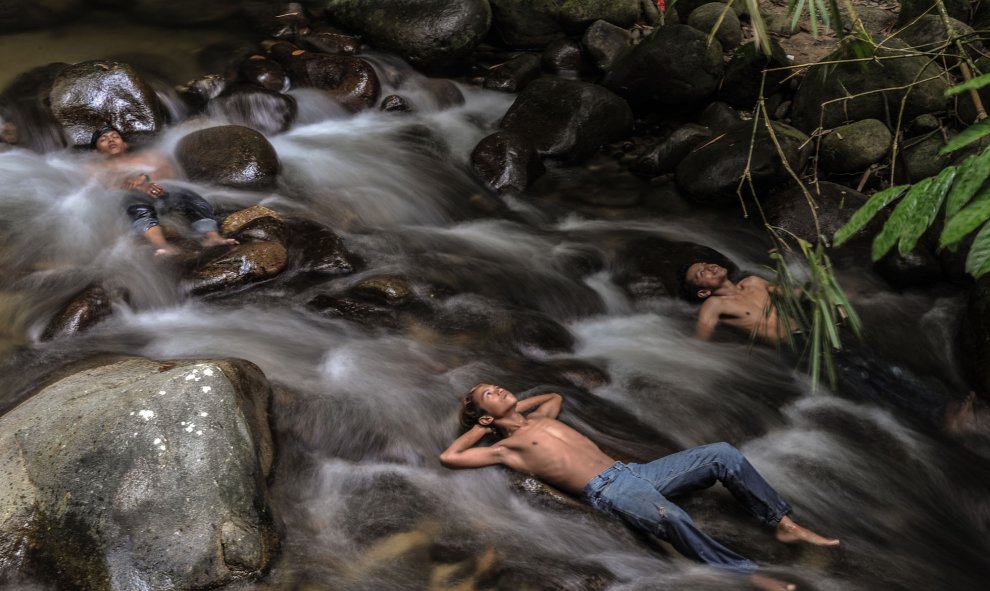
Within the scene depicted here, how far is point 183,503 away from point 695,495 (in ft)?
8.88

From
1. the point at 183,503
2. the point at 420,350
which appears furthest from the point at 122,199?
the point at 183,503

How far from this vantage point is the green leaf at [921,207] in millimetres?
2893

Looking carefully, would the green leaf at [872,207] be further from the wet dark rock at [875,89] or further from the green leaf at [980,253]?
the wet dark rock at [875,89]

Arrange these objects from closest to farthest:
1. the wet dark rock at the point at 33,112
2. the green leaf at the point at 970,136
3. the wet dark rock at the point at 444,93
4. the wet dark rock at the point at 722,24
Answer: the green leaf at the point at 970,136, the wet dark rock at the point at 33,112, the wet dark rock at the point at 444,93, the wet dark rock at the point at 722,24

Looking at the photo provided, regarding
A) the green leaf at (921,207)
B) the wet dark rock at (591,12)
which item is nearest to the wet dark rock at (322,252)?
the green leaf at (921,207)

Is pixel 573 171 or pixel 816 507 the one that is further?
pixel 573 171

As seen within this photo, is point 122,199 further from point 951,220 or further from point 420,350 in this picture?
point 951,220

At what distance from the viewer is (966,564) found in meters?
4.34

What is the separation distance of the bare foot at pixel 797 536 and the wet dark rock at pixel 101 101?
23.0ft

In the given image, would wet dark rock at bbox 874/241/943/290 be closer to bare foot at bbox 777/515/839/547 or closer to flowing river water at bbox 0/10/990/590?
flowing river water at bbox 0/10/990/590

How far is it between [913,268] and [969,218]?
4321 mm

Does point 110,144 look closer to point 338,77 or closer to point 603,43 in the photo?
point 338,77

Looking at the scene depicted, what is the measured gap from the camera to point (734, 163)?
7.54 metres

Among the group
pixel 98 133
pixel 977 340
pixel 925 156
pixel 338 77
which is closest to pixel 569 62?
pixel 338 77
